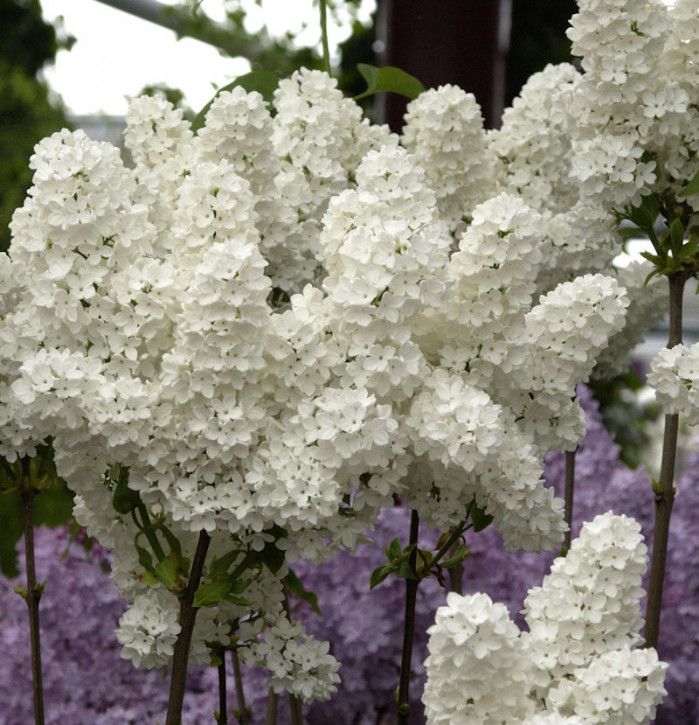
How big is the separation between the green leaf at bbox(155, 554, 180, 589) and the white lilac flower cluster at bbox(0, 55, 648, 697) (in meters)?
0.04

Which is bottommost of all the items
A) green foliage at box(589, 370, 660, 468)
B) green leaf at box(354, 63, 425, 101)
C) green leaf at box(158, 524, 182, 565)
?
green leaf at box(158, 524, 182, 565)

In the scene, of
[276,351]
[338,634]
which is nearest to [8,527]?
[338,634]

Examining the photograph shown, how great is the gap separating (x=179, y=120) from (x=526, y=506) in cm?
58

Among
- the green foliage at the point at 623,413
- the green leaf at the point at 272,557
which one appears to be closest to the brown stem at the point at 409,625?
the green leaf at the point at 272,557

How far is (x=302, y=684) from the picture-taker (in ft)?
4.45

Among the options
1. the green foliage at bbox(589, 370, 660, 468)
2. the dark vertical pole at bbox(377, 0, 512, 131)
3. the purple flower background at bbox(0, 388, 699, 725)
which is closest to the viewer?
the purple flower background at bbox(0, 388, 699, 725)

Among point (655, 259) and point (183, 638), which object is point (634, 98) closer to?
point (655, 259)

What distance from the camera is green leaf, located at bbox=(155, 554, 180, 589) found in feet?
4.14

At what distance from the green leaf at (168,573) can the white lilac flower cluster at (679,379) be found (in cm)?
49

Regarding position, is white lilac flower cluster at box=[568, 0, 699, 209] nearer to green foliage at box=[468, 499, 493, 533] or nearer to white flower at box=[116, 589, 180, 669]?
green foliage at box=[468, 499, 493, 533]

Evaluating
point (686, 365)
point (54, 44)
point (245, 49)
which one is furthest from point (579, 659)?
point (54, 44)

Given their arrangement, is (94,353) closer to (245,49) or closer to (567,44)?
(245,49)

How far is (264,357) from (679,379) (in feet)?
1.35

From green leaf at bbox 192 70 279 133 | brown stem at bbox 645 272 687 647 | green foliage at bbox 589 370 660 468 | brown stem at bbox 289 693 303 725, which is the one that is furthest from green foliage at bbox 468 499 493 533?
green foliage at bbox 589 370 660 468
